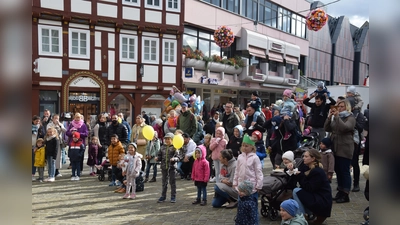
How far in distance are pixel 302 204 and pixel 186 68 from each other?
2011cm

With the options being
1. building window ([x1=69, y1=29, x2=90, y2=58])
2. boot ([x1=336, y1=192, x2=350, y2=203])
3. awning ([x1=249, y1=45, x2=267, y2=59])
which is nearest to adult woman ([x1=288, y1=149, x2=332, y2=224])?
boot ([x1=336, y1=192, x2=350, y2=203])

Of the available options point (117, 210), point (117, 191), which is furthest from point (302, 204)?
point (117, 191)

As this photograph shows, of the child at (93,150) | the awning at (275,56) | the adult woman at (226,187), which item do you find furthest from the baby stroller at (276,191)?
the awning at (275,56)

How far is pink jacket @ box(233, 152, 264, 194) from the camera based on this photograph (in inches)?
256

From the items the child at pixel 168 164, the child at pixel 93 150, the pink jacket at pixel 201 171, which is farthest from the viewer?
the child at pixel 93 150

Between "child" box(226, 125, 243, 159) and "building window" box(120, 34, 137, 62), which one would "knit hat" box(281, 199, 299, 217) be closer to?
"child" box(226, 125, 243, 159)

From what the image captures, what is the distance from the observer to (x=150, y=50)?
24062 mm

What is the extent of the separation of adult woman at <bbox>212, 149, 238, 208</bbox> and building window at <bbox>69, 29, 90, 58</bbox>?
16.4 metres

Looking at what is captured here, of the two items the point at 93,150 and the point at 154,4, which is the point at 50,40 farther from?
the point at 93,150

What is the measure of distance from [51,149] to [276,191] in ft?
21.3

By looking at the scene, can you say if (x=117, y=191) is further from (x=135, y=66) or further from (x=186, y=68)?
(x=186, y=68)

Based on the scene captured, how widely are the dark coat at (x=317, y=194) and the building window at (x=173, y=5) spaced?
20232 millimetres

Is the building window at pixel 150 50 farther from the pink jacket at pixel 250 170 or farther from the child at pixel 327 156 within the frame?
the pink jacket at pixel 250 170

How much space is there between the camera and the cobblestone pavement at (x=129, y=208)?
677 cm
